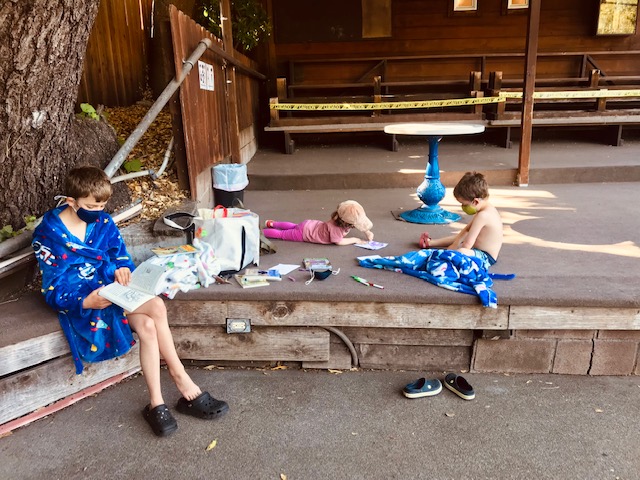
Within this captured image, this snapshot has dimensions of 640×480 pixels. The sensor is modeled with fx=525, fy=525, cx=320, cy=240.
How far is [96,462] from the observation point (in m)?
2.37

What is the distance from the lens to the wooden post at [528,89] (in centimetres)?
574

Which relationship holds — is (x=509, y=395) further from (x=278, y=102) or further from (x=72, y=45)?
(x=278, y=102)

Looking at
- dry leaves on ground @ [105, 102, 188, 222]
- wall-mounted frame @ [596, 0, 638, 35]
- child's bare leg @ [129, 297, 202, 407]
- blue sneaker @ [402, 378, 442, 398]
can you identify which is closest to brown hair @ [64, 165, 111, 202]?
child's bare leg @ [129, 297, 202, 407]

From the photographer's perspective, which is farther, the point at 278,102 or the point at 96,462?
the point at 278,102

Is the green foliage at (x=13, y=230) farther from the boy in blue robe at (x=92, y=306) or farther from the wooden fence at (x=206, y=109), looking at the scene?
the wooden fence at (x=206, y=109)

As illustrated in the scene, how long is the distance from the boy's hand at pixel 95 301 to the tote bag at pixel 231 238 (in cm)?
83

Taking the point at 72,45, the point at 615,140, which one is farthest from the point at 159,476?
the point at 615,140

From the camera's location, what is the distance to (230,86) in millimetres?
6223

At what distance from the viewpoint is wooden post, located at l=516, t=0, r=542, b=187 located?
5.74 m

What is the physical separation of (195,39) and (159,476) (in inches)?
144

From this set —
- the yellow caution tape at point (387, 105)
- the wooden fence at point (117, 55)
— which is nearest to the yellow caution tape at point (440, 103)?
the yellow caution tape at point (387, 105)

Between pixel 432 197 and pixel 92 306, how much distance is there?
316 centimetres

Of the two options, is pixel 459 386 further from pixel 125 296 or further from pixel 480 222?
pixel 125 296

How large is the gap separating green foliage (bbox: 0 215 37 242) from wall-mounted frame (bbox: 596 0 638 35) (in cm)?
980
